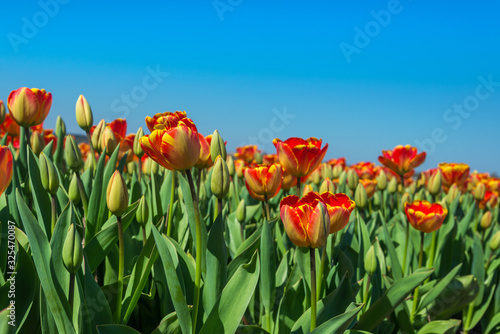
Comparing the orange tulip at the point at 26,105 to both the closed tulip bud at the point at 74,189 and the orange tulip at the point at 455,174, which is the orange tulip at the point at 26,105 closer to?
the closed tulip bud at the point at 74,189

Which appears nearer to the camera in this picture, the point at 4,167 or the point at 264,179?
the point at 4,167

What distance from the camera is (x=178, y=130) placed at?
3.07ft

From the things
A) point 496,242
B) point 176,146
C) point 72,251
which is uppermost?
point 176,146

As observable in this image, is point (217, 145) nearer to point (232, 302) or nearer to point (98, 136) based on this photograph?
point (232, 302)

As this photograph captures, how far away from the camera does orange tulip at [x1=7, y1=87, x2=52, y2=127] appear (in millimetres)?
1576

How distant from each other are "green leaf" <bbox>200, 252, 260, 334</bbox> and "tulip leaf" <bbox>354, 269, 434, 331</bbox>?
61cm

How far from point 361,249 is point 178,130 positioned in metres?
1.07

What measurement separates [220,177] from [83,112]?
93 cm

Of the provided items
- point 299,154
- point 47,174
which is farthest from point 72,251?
point 299,154

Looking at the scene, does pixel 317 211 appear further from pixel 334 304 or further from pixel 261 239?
pixel 334 304

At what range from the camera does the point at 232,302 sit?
101 centimetres

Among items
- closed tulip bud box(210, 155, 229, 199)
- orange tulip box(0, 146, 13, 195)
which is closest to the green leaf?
closed tulip bud box(210, 155, 229, 199)

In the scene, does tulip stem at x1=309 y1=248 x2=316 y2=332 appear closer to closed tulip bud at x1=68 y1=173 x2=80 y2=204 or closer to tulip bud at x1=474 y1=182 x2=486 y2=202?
closed tulip bud at x1=68 y1=173 x2=80 y2=204

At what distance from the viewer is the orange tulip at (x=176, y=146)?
944mm
